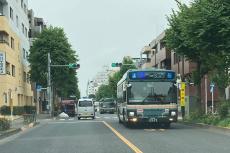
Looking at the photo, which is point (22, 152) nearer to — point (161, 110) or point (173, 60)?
point (161, 110)

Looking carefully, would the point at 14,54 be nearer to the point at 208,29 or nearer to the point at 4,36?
the point at 4,36

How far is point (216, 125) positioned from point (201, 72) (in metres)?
8.43

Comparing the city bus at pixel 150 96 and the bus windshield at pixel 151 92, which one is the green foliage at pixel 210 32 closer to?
the city bus at pixel 150 96

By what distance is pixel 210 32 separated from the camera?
2698 cm

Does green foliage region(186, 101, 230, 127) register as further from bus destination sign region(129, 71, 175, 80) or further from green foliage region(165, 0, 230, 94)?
bus destination sign region(129, 71, 175, 80)

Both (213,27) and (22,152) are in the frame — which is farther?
(213,27)

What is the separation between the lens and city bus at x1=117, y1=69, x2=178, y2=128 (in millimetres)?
26359

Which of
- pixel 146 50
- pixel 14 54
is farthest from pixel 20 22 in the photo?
pixel 146 50

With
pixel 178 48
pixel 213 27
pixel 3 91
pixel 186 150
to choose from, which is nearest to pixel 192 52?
pixel 178 48

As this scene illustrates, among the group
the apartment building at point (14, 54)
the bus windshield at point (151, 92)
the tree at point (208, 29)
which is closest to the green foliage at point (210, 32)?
the tree at point (208, 29)

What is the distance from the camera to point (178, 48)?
109 feet

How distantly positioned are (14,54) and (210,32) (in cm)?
3909

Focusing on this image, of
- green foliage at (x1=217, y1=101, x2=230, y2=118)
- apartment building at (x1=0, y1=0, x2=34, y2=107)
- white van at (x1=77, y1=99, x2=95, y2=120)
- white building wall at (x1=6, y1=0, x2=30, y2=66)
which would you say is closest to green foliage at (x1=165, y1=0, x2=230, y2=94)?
green foliage at (x1=217, y1=101, x2=230, y2=118)

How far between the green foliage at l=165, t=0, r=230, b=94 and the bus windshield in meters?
3.18
